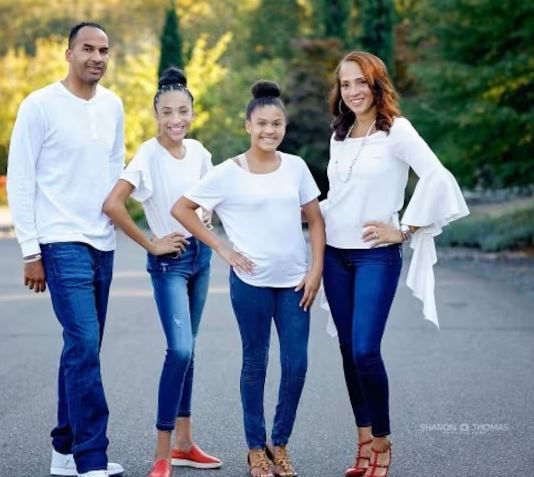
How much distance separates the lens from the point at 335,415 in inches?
287

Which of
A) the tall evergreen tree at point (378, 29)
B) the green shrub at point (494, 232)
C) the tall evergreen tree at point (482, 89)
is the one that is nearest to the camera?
the tall evergreen tree at point (482, 89)

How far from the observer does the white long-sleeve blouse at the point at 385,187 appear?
5629 millimetres

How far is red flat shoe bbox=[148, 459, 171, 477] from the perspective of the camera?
558 cm

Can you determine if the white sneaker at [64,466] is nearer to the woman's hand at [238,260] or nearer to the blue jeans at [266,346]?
the blue jeans at [266,346]

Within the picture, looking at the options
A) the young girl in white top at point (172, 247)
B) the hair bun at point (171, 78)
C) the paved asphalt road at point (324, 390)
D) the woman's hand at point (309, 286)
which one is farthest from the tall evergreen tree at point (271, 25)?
the woman's hand at point (309, 286)

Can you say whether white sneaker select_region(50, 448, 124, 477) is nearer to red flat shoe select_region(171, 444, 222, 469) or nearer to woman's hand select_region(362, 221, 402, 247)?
red flat shoe select_region(171, 444, 222, 469)

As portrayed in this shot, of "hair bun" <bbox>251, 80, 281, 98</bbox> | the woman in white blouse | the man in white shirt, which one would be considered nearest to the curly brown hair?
the woman in white blouse

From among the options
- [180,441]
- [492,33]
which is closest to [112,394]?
[180,441]

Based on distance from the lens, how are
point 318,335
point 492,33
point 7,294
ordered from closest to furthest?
1. point 318,335
2. point 7,294
3. point 492,33

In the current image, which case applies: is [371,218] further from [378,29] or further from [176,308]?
[378,29]

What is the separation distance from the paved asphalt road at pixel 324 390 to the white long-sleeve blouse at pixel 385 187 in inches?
39.5

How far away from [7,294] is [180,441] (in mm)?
9253

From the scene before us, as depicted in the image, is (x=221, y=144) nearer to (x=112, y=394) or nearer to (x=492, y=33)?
(x=492, y=33)

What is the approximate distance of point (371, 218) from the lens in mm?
5672
